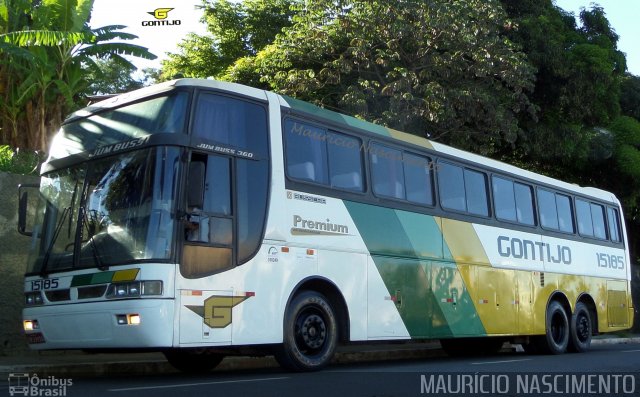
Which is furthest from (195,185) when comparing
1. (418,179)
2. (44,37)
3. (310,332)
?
(44,37)

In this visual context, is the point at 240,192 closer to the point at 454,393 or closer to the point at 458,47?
the point at 454,393

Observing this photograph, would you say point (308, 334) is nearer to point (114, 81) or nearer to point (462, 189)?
point (462, 189)

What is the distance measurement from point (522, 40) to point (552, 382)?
53.1 ft

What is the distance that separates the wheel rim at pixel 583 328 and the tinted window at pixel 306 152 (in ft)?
28.3

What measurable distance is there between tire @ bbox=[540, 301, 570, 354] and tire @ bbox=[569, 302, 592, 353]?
0.21 m

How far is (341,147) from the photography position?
36.8 feet

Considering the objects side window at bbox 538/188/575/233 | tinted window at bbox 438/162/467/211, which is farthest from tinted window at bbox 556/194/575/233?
tinted window at bbox 438/162/467/211

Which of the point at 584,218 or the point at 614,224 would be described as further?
the point at 614,224

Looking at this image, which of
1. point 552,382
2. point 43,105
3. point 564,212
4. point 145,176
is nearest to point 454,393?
point 552,382

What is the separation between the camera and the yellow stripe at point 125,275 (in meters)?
8.44

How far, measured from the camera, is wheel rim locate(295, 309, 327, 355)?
32.9ft

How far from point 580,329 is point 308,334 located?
8844 millimetres

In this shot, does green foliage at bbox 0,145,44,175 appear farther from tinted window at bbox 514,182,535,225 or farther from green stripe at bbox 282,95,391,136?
tinted window at bbox 514,182,535,225
